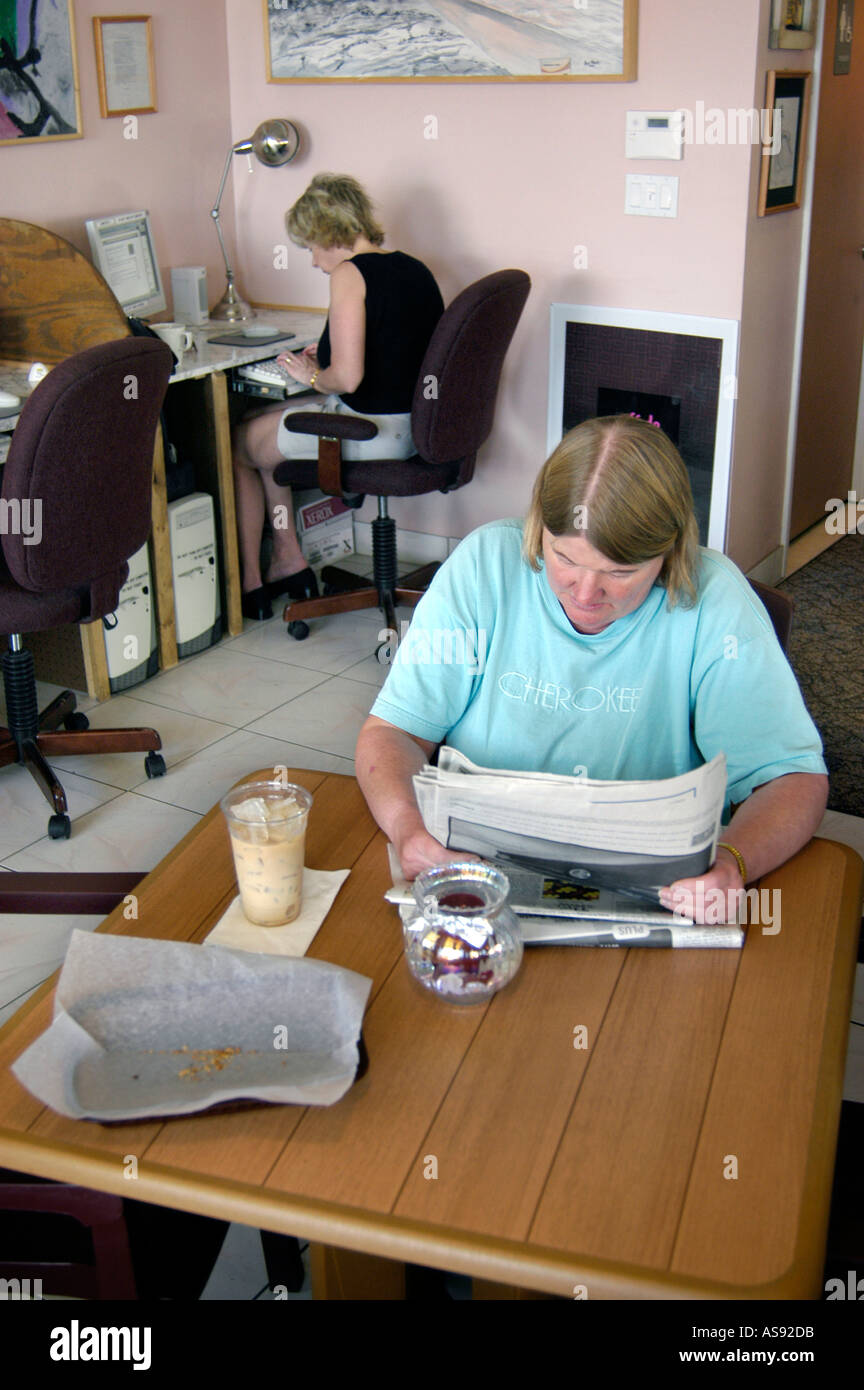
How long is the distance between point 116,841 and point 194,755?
41 centimetres

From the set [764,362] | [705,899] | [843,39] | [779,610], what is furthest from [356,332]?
[705,899]

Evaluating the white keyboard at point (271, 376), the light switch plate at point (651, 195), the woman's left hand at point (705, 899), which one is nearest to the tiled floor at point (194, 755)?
the white keyboard at point (271, 376)

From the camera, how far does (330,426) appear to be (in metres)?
3.46

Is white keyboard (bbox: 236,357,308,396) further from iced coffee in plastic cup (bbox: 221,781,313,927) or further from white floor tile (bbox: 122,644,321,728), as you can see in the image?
iced coffee in plastic cup (bbox: 221,781,313,927)

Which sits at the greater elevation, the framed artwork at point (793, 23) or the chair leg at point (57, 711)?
the framed artwork at point (793, 23)

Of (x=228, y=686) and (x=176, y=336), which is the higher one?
(x=176, y=336)

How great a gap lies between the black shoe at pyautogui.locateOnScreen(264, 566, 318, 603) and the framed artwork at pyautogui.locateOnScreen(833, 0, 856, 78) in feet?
7.02

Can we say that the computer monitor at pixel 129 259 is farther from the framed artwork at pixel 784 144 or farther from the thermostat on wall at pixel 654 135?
the framed artwork at pixel 784 144

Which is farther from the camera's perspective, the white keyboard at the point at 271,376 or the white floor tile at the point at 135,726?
the white keyboard at the point at 271,376

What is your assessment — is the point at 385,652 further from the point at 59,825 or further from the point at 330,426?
the point at 59,825

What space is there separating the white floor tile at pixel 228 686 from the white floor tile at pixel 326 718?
5 cm

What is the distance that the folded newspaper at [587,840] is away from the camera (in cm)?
123

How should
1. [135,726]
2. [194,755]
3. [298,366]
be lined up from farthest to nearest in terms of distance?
[298,366] → [135,726] → [194,755]

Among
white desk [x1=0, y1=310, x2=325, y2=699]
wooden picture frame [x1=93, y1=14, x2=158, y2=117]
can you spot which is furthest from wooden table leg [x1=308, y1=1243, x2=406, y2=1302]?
wooden picture frame [x1=93, y1=14, x2=158, y2=117]
